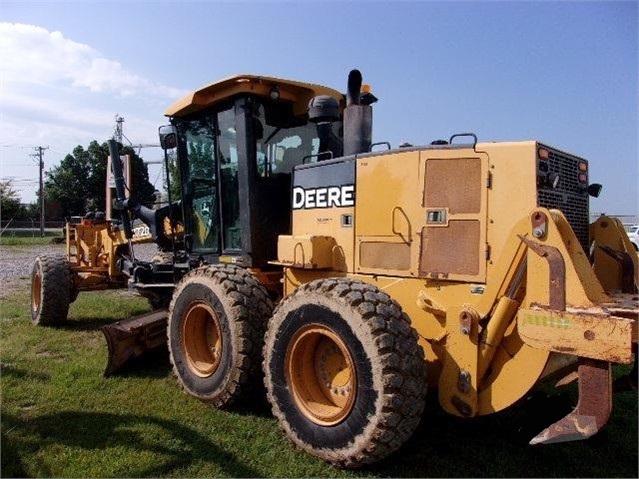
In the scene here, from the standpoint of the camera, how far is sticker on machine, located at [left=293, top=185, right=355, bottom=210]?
4.73 meters

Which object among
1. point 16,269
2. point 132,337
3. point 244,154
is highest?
point 244,154

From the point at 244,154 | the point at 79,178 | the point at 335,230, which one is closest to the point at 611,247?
the point at 335,230

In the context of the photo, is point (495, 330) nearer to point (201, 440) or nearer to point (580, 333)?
point (580, 333)

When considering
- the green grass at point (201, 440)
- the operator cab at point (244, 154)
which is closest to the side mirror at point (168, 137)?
the operator cab at point (244, 154)

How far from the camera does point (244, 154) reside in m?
5.48

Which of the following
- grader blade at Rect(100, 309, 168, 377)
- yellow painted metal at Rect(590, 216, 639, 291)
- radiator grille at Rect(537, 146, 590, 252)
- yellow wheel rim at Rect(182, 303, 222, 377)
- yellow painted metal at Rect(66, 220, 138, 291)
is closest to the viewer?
radiator grille at Rect(537, 146, 590, 252)

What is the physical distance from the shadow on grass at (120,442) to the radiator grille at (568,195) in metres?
2.87

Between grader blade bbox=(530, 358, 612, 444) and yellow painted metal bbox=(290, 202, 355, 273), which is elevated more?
yellow painted metal bbox=(290, 202, 355, 273)

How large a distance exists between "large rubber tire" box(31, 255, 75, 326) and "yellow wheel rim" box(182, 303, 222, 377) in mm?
3978

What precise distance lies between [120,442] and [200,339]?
1.51m

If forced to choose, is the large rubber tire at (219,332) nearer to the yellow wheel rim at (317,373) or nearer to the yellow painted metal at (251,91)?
the yellow wheel rim at (317,373)

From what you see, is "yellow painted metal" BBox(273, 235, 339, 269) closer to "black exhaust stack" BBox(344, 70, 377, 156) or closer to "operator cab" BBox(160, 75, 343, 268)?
"operator cab" BBox(160, 75, 343, 268)

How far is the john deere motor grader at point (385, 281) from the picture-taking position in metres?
3.36

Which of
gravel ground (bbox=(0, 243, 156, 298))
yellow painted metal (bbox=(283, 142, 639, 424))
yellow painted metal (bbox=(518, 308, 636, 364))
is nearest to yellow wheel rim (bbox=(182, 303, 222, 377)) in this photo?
yellow painted metal (bbox=(283, 142, 639, 424))
